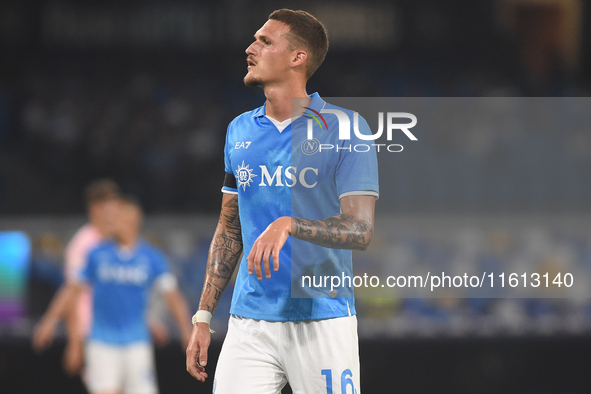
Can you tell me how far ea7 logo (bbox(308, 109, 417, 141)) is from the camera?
111 inches

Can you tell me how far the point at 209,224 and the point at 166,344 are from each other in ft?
3.94

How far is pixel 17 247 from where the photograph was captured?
7125 millimetres

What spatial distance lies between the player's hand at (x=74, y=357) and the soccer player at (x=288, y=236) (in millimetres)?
4171

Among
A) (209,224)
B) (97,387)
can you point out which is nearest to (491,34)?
(209,224)

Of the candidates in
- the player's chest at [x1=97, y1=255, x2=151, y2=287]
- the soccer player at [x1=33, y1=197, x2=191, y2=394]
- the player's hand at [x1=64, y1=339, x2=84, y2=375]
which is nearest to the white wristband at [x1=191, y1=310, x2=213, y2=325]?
the soccer player at [x1=33, y1=197, x2=191, y2=394]

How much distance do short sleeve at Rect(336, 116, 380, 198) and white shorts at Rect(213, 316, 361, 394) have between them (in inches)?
19.3

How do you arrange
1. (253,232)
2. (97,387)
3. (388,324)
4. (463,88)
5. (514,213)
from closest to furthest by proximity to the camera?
(253,232) < (514,213) < (97,387) < (388,324) < (463,88)

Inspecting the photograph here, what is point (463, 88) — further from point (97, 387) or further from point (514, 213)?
point (97, 387)

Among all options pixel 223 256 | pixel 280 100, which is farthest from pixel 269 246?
pixel 280 100

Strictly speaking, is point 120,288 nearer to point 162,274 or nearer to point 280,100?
point 162,274

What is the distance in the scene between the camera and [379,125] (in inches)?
131

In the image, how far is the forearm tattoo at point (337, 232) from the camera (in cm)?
249

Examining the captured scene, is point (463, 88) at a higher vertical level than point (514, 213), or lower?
higher

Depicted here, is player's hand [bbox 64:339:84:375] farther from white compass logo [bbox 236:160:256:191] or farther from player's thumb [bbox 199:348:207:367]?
white compass logo [bbox 236:160:256:191]
